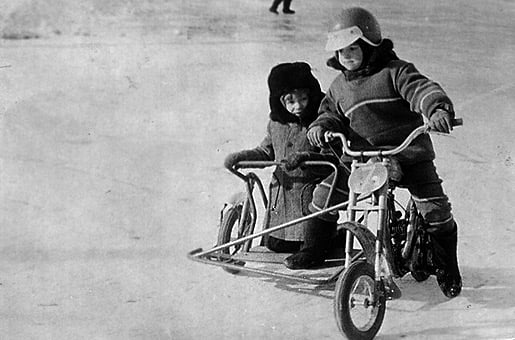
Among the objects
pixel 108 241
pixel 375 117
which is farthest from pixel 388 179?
Answer: pixel 108 241

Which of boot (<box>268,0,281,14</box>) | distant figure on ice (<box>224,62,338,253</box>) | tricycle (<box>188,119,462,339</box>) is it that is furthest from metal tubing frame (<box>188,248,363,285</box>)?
boot (<box>268,0,281,14</box>)

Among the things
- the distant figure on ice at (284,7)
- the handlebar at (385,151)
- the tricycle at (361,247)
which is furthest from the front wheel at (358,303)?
the distant figure on ice at (284,7)

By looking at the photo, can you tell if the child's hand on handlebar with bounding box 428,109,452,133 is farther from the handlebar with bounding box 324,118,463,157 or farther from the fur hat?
the fur hat

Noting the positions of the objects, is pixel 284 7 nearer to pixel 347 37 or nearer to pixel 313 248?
pixel 347 37

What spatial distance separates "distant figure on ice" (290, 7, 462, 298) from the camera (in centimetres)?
163

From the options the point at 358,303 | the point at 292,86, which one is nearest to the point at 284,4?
the point at 292,86

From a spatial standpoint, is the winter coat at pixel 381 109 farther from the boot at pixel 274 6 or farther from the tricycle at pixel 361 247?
the boot at pixel 274 6

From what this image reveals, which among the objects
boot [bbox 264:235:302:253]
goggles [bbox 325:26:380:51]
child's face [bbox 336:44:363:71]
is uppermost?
goggles [bbox 325:26:380:51]

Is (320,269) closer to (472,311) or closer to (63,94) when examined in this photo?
(472,311)

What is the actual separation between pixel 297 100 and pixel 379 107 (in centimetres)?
25

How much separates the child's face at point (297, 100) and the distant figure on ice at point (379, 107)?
0.43 ft

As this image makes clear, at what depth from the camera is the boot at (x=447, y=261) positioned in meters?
1.72

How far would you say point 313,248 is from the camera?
1794 millimetres

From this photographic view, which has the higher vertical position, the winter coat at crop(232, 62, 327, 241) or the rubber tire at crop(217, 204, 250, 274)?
the winter coat at crop(232, 62, 327, 241)
